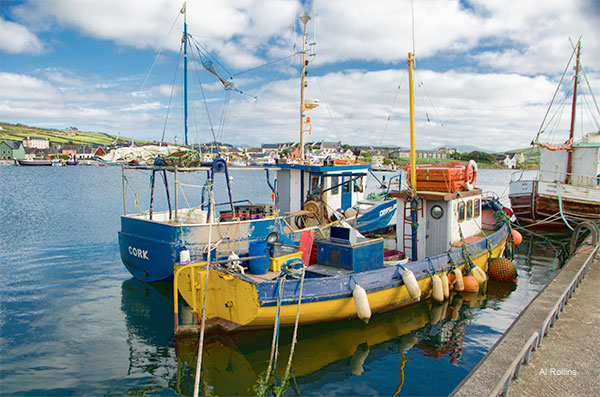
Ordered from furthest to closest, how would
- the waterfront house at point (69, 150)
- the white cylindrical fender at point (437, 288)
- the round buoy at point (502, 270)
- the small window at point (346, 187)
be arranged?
the waterfront house at point (69, 150) < the small window at point (346, 187) < the round buoy at point (502, 270) < the white cylindrical fender at point (437, 288)

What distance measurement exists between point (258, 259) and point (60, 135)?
602ft

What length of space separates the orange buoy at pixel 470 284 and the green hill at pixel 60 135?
146675mm

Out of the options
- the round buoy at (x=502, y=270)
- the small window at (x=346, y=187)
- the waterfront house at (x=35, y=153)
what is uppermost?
the waterfront house at (x=35, y=153)

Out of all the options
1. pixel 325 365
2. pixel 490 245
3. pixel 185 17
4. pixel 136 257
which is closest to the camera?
pixel 325 365

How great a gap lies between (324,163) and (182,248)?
22.0ft

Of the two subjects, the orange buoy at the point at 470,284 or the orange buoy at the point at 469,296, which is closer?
the orange buoy at the point at 470,284

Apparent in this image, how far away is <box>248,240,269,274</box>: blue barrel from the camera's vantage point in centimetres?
1016

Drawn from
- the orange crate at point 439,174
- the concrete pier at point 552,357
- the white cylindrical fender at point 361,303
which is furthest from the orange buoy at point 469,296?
the white cylindrical fender at point 361,303

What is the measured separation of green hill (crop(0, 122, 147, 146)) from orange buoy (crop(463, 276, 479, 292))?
5775 inches

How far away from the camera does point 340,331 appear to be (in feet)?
30.8

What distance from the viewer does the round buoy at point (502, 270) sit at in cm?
1346

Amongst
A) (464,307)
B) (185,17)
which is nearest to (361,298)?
(464,307)

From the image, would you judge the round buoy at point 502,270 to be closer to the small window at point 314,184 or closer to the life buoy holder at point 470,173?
the life buoy holder at point 470,173

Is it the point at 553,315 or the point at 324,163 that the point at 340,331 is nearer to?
the point at 553,315
